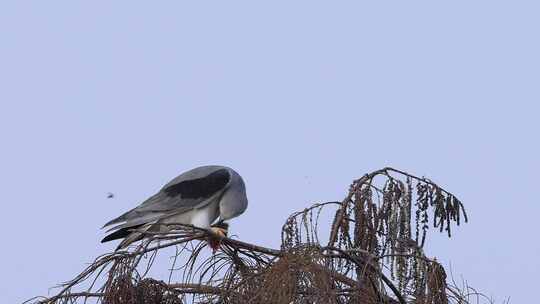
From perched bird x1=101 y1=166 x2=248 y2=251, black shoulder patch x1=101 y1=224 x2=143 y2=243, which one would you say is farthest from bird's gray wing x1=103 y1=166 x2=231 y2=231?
black shoulder patch x1=101 y1=224 x2=143 y2=243

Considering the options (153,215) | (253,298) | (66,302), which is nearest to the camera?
(253,298)

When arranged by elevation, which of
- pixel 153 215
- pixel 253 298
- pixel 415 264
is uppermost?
pixel 153 215

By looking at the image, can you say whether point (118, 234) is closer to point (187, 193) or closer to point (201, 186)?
point (187, 193)

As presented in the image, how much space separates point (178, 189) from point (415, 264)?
12.4ft

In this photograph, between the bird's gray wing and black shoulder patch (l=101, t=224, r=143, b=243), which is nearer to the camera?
black shoulder patch (l=101, t=224, r=143, b=243)

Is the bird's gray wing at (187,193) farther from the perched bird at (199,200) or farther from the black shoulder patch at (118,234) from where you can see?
the black shoulder patch at (118,234)

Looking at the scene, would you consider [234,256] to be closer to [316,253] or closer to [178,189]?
[316,253]

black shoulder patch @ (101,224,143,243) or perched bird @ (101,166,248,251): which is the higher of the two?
perched bird @ (101,166,248,251)

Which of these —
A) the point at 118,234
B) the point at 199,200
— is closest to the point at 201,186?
the point at 199,200

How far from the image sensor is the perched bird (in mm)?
8945

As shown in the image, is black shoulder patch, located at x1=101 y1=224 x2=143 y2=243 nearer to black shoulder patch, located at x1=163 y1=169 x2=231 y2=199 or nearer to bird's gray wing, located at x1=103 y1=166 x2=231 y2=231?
bird's gray wing, located at x1=103 y1=166 x2=231 y2=231

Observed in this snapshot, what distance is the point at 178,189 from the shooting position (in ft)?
29.9

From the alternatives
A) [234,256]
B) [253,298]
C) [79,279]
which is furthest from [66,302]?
[253,298]

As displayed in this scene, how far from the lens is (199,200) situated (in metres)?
9.04
